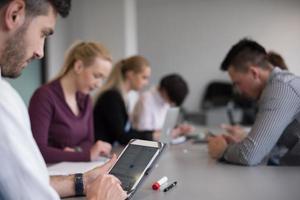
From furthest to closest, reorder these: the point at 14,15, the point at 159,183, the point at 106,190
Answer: the point at 159,183 → the point at 106,190 → the point at 14,15

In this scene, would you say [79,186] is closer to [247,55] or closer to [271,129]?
[271,129]

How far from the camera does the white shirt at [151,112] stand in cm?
289

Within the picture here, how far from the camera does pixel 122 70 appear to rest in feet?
8.64

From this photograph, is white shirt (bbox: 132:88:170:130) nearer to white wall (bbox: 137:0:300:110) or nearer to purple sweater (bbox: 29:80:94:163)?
white wall (bbox: 137:0:300:110)

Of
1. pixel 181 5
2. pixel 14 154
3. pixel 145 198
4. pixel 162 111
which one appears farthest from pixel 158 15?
pixel 14 154

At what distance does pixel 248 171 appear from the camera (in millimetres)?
1517

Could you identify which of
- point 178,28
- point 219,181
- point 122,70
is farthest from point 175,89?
point 178,28

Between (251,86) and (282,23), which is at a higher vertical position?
(282,23)

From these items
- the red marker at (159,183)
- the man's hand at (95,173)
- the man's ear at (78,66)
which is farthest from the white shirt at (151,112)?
the man's hand at (95,173)

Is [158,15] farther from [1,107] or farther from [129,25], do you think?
[1,107]

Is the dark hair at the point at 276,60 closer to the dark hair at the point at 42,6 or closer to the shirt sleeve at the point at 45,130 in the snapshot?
the shirt sleeve at the point at 45,130

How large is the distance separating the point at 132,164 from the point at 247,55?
0.91 metres

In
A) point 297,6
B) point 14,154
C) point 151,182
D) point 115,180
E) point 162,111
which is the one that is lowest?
point 162,111

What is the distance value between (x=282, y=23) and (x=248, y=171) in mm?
1188
